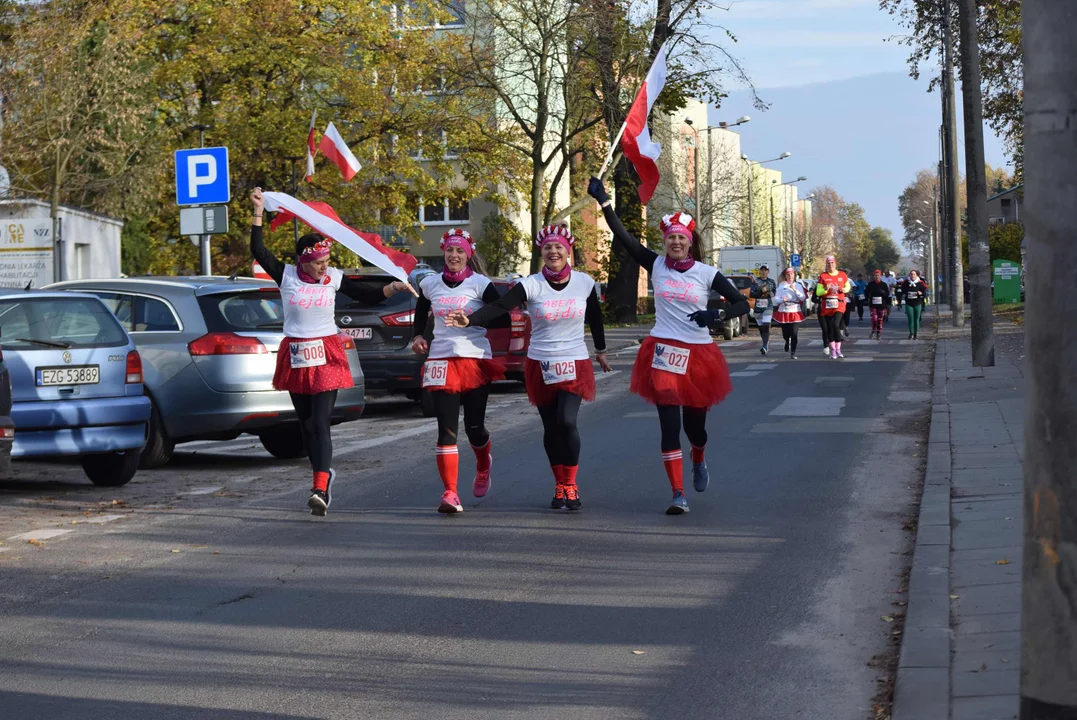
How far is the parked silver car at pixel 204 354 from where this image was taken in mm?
11922

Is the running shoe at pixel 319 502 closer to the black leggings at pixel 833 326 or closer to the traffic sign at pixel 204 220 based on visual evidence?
the traffic sign at pixel 204 220

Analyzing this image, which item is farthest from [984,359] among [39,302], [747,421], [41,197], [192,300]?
[41,197]

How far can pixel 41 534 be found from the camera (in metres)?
9.17

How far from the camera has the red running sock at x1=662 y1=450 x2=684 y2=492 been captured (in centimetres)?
946

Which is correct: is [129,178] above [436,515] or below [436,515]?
above

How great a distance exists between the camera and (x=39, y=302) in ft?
35.9

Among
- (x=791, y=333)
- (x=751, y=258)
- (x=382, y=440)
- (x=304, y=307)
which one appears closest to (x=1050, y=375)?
(x=304, y=307)

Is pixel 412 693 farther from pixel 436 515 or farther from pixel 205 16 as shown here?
pixel 205 16

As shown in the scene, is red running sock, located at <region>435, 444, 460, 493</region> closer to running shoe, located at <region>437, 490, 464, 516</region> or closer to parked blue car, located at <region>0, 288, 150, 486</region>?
running shoe, located at <region>437, 490, 464, 516</region>

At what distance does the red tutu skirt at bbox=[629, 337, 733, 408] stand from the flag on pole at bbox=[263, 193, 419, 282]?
5.77 feet

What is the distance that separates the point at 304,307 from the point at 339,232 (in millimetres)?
742

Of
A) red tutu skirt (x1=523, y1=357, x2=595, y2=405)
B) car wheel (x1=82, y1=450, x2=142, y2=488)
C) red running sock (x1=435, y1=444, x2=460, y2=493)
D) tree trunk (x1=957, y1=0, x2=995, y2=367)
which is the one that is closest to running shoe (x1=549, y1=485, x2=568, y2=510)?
red tutu skirt (x1=523, y1=357, x2=595, y2=405)

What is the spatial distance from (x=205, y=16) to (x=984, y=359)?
2473 cm

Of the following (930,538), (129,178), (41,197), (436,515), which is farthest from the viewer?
(129,178)
